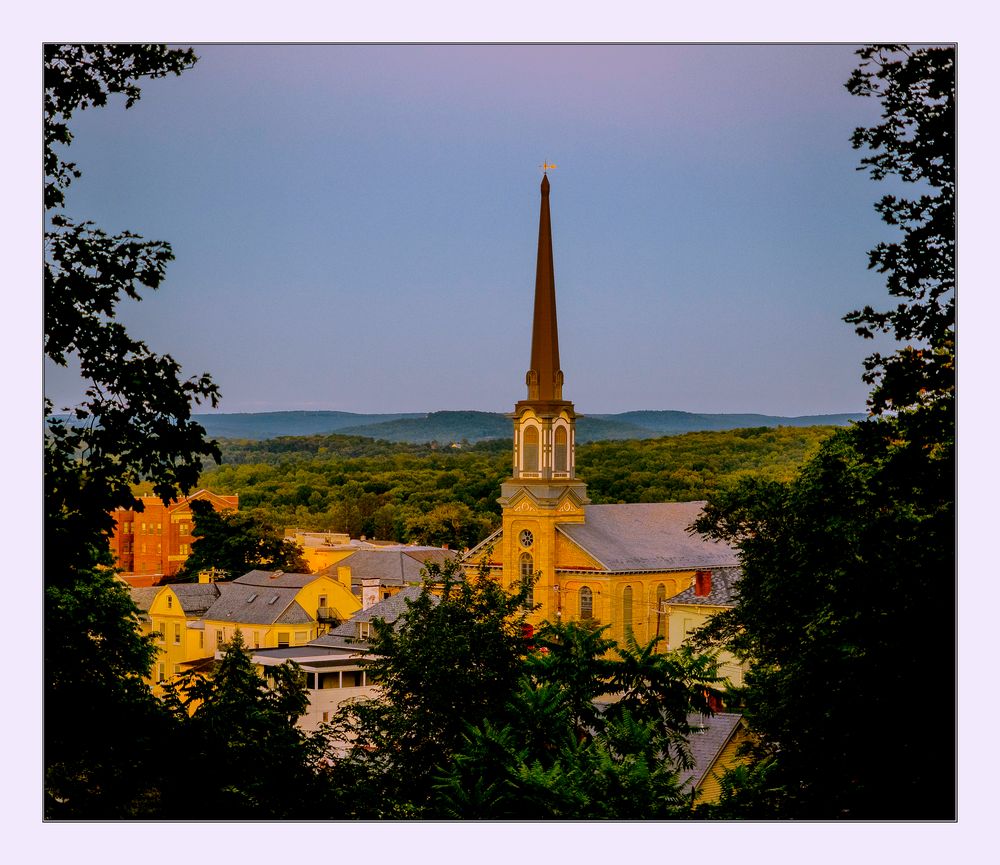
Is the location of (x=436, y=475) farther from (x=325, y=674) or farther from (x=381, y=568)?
(x=325, y=674)

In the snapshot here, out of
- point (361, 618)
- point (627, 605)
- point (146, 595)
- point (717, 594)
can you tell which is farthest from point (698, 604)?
point (627, 605)

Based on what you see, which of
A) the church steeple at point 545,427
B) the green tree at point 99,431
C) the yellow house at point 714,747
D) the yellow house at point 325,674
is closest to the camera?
the green tree at point 99,431

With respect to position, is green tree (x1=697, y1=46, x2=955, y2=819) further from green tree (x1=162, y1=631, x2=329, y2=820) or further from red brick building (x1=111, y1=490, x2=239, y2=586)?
red brick building (x1=111, y1=490, x2=239, y2=586)

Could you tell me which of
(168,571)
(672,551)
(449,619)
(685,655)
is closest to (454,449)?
(672,551)

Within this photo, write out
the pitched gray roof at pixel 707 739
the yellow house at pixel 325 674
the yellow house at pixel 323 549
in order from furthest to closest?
the yellow house at pixel 323 549
the yellow house at pixel 325 674
the pitched gray roof at pixel 707 739

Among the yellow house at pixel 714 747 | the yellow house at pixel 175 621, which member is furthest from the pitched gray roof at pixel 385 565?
the yellow house at pixel 714 747

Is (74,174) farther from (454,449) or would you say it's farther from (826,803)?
(454,449)

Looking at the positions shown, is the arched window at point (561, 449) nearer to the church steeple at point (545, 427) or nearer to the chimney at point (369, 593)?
the church steeple at point (545, 427)

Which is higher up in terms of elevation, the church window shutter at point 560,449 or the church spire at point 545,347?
the church spire at point 545,347

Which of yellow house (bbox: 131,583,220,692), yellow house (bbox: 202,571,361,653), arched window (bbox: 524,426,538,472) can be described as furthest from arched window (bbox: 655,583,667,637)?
yellow house (bbox: 131,583,220,692)
